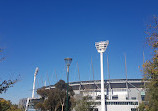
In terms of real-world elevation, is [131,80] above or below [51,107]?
above

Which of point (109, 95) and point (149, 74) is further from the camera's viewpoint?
point (109, 95)

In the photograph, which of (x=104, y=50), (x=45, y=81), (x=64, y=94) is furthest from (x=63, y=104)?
(x=45, y=81)

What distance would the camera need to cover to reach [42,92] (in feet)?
211

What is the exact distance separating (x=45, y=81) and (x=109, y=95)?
Answer: 4944cm

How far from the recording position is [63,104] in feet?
161

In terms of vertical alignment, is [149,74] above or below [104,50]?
below

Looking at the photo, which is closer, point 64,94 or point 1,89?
point 1,89

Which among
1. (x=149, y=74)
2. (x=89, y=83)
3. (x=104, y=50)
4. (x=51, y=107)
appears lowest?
(x=51, y=107)

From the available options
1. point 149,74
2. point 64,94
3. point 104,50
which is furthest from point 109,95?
point 149,74

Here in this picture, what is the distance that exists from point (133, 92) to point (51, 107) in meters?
58.4

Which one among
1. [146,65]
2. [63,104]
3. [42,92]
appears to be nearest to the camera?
[146,65]

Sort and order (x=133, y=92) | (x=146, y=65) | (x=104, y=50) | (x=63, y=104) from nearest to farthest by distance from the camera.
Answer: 1. (x=146, y=65)
2. (x=63, y=104)
3. (x=104, y=50)
4. (x=133, y=92)

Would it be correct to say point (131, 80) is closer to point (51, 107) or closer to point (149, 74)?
point (51, 107)

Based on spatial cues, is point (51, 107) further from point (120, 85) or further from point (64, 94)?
point (120, 85)
